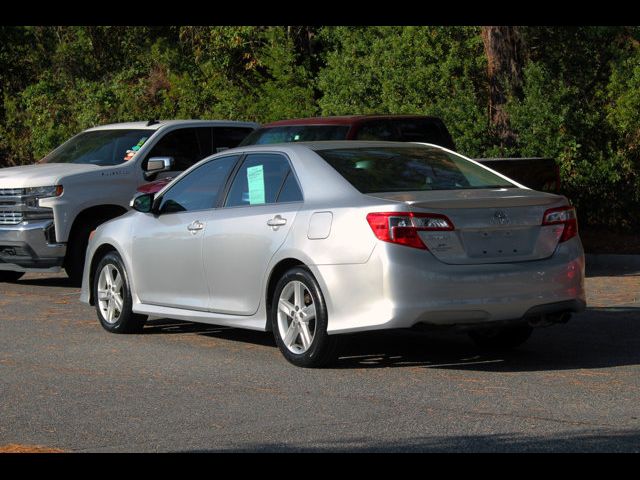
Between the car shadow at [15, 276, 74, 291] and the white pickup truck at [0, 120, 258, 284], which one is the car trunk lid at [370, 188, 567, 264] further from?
the car shadow at [15, 276, 74, 291]

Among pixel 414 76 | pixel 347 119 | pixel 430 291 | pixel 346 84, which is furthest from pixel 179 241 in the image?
pixel 346 84

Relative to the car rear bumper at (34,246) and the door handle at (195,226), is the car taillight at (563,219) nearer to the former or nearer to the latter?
the door handle at (195,226)

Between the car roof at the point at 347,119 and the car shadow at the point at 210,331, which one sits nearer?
the car shadow at the point at 210,331

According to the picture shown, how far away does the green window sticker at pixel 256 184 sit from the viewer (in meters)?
10.1

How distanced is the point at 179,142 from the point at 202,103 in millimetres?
11755

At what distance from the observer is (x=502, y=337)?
1017 centimetres

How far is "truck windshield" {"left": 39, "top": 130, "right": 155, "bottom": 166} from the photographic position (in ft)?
53.0

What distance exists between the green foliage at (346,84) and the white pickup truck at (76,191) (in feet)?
17.4

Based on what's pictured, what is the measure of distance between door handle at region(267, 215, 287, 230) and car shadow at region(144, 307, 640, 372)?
3.17 ft

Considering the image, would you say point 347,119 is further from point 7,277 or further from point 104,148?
point 7,277

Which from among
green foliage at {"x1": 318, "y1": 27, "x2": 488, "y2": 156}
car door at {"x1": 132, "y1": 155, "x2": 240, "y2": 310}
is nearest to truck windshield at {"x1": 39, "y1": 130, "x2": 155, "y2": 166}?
car door at {"x1": 132, "y1": 155, "x2": 240, "y2": 310}

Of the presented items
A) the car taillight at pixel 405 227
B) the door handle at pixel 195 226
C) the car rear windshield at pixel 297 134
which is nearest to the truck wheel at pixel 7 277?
the car rear windshield at pixel 297 134
